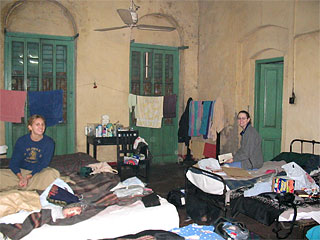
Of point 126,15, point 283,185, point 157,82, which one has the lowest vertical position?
point 283,185

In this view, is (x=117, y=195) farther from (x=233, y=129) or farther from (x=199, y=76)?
(x=199, y=76)

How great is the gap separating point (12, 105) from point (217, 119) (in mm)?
4134

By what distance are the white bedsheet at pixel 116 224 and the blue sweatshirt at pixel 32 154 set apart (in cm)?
140

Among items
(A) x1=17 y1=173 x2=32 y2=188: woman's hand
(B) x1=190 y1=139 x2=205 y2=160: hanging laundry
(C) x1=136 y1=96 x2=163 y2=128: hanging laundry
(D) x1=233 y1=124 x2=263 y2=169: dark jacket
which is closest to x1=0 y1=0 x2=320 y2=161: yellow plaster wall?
(C) x1=136 y1=96 x2=163 y2=128: hanging laundry

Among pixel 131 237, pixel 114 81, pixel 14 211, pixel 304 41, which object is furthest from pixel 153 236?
pixel 114 81

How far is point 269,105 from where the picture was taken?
19.8 ft

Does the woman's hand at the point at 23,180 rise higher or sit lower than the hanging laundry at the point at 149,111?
lower

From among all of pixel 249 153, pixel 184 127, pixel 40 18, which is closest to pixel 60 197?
pixel 249 153

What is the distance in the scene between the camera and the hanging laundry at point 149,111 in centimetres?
689

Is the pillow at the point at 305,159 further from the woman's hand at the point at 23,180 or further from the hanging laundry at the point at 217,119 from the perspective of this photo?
the woman's hand at the point at 23,180

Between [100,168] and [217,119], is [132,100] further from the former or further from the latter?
[100,168]

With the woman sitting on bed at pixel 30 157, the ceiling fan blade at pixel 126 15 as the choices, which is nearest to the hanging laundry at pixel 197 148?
the ceiling fan blade at pixel 126 15

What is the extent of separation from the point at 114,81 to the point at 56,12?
1865mm

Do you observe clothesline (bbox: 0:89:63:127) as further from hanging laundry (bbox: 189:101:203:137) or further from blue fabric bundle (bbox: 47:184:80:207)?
blue fabric bundle (bbox: 47:184:80:207)
